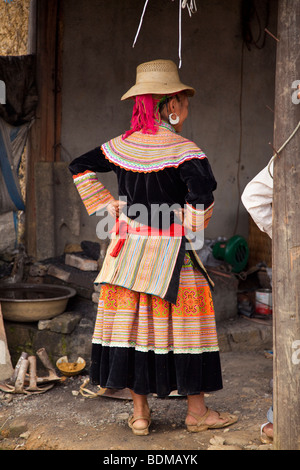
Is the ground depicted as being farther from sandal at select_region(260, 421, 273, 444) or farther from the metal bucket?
the metal bucket

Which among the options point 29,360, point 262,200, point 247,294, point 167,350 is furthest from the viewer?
point 247,294

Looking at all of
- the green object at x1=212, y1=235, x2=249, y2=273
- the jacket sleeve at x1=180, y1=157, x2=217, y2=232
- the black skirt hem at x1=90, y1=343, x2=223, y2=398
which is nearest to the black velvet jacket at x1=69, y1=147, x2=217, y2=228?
the jacket sleeve at x1=180, y1=157, x2=217, y2=232

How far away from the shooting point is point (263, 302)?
5926 mm

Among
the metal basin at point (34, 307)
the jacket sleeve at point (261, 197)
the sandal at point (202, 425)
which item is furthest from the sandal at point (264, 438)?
the metal basin at point (34, 307)

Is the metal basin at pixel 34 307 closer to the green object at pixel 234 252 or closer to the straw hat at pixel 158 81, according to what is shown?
the green object at pixel 234 252

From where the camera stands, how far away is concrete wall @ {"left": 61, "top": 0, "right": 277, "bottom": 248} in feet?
20.2

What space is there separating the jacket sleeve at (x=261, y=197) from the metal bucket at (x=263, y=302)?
2.80 m

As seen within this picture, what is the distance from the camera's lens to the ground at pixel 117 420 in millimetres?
3451

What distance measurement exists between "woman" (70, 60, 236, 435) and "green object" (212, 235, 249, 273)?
115 inches

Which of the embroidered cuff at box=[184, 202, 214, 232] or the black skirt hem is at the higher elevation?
the embroidered cuff at box=[184, 202, 214, 232]
